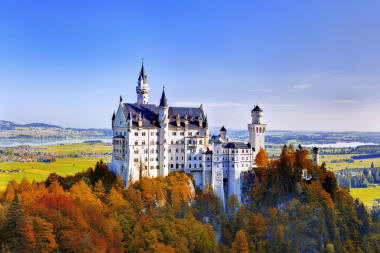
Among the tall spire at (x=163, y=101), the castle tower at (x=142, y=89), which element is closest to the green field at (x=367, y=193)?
the castle tower at (x=142, y=89)

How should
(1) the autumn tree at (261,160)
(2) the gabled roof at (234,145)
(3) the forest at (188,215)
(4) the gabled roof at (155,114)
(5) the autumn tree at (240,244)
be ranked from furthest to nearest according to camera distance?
(1) the autumn tree at (261,160)
(2) the gabled roof at (234,145)
(4) the gabled roof at (155,114)
(5) the autumn tree at (240,244)
(3) the forest at (188,215)

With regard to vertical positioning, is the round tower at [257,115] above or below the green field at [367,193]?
above

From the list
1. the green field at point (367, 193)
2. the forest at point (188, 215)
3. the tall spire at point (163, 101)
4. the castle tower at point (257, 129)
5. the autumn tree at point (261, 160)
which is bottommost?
the green field at point (367, 193)

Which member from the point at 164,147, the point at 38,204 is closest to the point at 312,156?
the point at 164,147

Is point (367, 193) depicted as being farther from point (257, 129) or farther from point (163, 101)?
point (163, 101)

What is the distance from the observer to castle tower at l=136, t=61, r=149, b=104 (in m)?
78.9

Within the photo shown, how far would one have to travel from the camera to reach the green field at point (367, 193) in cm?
12589

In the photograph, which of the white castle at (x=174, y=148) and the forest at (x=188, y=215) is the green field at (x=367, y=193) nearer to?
the forest at (x=188, y=215)

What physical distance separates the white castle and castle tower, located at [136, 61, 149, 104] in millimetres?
7488

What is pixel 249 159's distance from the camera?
72.9m

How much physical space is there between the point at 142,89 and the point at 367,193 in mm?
103307

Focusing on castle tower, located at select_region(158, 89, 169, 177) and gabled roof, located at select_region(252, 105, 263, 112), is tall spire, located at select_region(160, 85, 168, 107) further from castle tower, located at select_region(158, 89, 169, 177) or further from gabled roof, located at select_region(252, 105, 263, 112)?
gabled roof, located at select_region(252, 105, 263, 112)

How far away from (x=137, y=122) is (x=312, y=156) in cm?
3694

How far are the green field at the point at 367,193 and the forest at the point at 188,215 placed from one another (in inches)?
2192
